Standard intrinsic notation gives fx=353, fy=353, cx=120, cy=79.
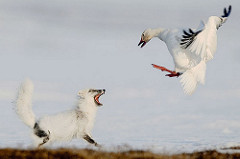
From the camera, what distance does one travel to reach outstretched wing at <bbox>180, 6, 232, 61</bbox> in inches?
464

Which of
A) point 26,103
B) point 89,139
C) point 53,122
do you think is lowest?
point 89,139

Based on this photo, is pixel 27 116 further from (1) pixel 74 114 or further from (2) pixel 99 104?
(2) pixel 99 104

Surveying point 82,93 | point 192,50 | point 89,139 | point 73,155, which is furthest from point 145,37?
point 73,155

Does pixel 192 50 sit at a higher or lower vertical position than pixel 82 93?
higher

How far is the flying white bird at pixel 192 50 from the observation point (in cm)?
1189

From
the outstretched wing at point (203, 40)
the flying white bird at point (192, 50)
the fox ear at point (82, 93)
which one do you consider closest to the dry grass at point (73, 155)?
the fox ear at point (82, 93)

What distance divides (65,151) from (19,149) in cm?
151

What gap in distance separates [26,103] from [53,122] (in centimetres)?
97

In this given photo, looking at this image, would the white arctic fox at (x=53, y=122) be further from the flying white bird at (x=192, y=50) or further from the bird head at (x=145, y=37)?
the bird head at (x=145, y=37)

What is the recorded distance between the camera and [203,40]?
11.9m

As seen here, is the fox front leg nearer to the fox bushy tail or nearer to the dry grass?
the dry grass

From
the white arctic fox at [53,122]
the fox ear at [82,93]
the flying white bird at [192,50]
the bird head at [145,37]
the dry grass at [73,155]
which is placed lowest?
the dry grass at [73,155]

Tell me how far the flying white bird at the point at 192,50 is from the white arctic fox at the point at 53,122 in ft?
11.5

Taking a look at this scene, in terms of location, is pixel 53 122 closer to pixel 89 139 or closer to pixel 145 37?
pixel 89 139
